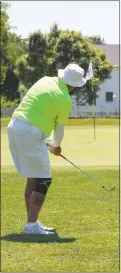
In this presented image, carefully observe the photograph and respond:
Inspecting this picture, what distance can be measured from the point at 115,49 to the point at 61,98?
204 feet

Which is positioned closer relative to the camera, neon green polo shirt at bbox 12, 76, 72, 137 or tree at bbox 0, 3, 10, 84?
neon green polo shirt at bbox 12, 76, 72, 137

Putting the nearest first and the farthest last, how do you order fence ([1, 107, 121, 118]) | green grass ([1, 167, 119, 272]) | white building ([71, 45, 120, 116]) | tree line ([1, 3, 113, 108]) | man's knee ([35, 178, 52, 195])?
1. green grass ([1, 167, 119, 272])
2. man's knee ([35, 178, 52, 195])
3. tree line ([1, 3, 113, 108])
4. fence ([1, 107, 121, 118])
5. white building ([71, 45, 120, 116])

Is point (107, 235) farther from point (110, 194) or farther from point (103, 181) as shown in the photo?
point (103, 181)

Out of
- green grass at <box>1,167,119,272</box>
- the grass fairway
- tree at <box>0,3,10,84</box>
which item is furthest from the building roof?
green grass at <box>1,167,119,272</box>

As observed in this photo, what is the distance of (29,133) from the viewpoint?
21.6ft

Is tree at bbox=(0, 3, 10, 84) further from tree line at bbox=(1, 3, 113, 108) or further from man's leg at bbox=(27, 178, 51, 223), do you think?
man's leg at bbox=(27, 178, 51, 223)

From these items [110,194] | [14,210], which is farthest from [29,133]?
[110,194]

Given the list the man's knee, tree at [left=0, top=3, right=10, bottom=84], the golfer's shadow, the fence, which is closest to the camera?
the golfer's shadow

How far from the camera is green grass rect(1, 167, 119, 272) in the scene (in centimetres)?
536

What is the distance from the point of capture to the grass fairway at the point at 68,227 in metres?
5.39

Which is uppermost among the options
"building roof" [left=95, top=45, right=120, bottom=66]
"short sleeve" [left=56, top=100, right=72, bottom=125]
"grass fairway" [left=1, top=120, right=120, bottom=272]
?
"short sleeve" [left=56, top=100, right=72, bottom=125]

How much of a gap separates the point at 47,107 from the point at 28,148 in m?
0.50

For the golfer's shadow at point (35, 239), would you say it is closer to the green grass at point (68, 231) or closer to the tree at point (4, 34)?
the green grass at point (68, 231)

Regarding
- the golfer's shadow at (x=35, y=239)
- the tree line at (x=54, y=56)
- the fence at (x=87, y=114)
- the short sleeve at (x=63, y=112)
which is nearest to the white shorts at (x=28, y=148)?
the short sleeve at (x=63, y=112)
